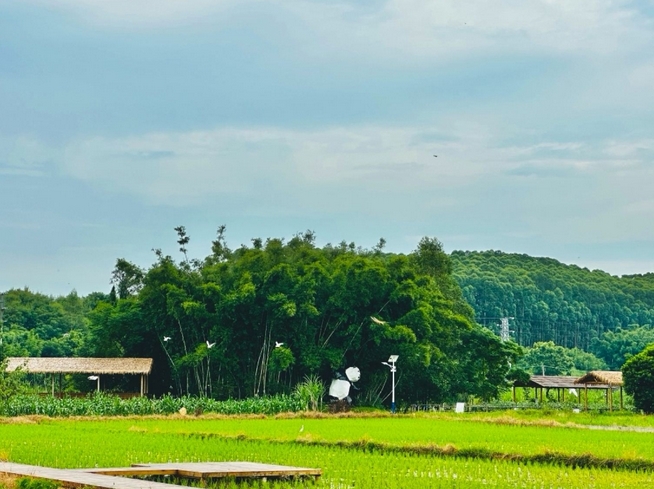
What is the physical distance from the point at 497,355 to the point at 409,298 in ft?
20.4

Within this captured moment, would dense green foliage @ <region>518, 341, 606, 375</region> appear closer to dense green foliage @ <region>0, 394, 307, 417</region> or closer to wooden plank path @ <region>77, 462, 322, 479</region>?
dense green foliage @ <region>0, 394, 307, 417</region>

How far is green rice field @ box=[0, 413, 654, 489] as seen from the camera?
16.0 m

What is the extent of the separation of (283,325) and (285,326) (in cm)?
13

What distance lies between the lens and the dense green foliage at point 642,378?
128ft

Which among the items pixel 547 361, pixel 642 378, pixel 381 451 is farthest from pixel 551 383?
pixel 381 451

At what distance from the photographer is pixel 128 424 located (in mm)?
31031

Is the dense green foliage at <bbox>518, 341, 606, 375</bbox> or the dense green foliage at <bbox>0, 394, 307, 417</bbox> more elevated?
the dense green foliage at <bbox>518, 341, 606, 375</bbox>

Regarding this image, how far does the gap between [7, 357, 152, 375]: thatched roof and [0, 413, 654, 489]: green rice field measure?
29.3 feet

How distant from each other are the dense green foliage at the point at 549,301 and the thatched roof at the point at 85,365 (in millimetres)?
51371

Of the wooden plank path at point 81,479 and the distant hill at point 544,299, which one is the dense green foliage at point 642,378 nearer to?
the wooden plank path at point 81,479

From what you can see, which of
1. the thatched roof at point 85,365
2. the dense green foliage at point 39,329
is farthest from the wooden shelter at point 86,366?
the dense green foliage at point 39,329

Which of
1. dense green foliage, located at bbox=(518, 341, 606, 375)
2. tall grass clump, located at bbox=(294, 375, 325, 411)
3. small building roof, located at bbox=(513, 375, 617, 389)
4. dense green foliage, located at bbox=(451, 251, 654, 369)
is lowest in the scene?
tall grass clump, located at bbox=(294, 375, 325, 411)

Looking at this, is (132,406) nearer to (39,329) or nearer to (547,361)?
(39,329)

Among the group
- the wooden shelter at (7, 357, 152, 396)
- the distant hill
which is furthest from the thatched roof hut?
the distant hill
